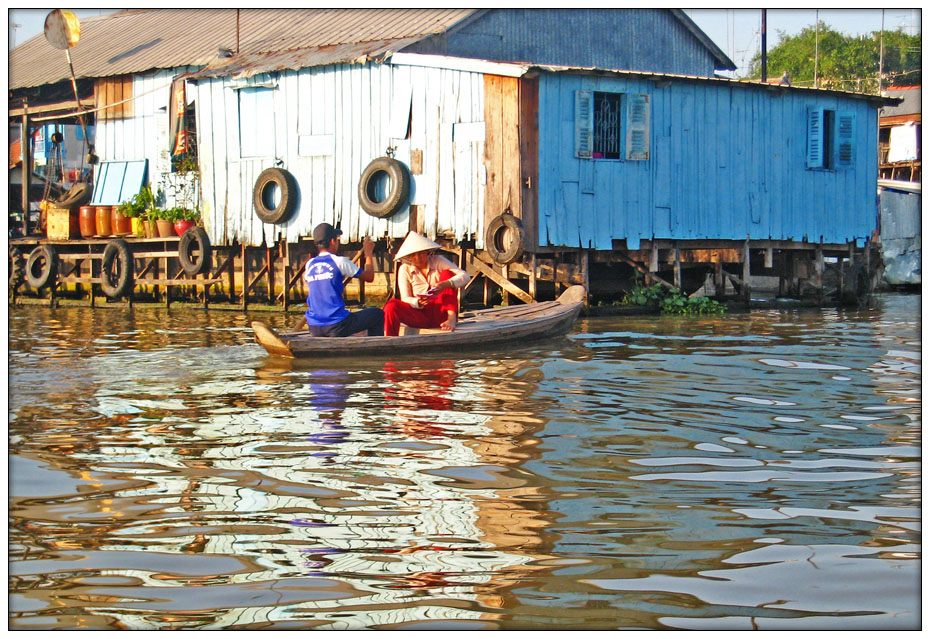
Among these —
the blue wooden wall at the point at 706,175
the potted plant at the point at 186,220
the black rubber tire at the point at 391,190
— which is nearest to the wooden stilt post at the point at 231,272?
the potted plant at the point at 186,220

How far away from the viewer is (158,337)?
1381cm

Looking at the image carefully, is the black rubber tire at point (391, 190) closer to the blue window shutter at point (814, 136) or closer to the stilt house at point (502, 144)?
the stilt house at point (502, 144)

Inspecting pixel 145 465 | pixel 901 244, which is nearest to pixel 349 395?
pixel 145 465

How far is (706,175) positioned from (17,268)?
1471cm

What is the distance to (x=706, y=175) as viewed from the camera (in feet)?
57.0

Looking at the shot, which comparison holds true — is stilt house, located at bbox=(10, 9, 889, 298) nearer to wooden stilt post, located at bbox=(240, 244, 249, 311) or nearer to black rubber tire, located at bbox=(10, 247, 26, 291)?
wooden stilt post, located at bbox=(240, 244, 249, 311)

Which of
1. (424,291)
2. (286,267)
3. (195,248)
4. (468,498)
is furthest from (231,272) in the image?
(468,498)

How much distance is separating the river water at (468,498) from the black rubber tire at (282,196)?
8.96 m

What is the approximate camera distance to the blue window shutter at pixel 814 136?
18703 mm

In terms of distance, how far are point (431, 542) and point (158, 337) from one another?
1026 cm

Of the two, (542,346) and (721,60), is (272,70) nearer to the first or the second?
(542,346)

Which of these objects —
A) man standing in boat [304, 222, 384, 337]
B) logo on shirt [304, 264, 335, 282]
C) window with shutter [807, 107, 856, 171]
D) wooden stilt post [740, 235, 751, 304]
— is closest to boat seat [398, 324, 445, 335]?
man standing in boat [304, 222, 384, 337]

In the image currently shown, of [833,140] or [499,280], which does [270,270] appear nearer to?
[499,280]

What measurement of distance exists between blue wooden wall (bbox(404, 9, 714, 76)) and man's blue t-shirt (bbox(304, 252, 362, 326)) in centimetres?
853
